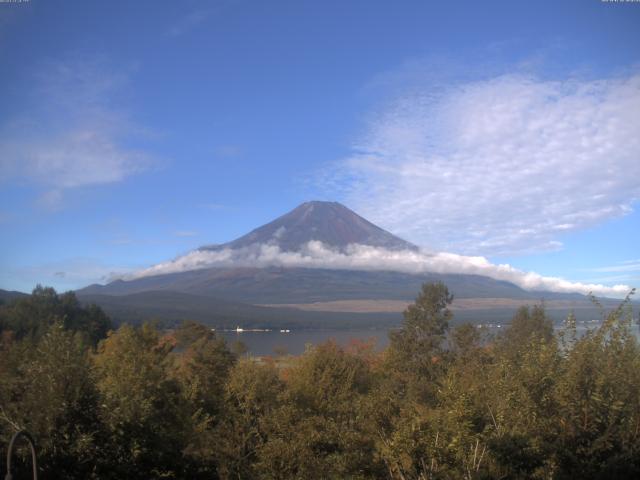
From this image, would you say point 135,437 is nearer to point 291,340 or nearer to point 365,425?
point 365,425

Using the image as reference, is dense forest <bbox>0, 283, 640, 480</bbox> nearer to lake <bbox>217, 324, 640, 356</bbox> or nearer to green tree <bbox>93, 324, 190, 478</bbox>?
green tree <bbox>93, 324, 190, 478</bbox>

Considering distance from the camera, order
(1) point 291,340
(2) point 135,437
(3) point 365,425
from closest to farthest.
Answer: (3) point 365,425, (2) point 135,437, (1) point 291,340

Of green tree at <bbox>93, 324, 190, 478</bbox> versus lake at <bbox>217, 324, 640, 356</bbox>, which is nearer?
green tree at <bbox>93, 324, 190, 478</bbox>

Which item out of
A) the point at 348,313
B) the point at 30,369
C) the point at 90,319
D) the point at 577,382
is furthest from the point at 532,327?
the point at 348,313

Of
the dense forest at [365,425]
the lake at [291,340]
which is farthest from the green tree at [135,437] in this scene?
the lake at [291,340]

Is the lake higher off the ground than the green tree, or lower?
lower

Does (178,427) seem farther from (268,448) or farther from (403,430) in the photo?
(403,430)

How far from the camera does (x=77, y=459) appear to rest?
10.1m

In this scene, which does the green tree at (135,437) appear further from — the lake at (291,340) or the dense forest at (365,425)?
the lake at (291,340)

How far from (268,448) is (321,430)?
4.76 ft

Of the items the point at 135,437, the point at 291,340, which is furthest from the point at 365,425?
the point at 291,340

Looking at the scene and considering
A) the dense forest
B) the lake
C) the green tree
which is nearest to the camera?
the dense forest

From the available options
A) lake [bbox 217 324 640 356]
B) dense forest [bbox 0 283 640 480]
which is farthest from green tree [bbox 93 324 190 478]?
lake [bbox 217 324 640 356]

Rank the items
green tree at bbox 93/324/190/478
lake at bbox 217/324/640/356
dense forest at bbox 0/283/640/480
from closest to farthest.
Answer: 1. dense forest at bbox 0/283/640/480
2. green tree at bbox 93/324/190/478
3. lake at bbox 217/324/640/356
